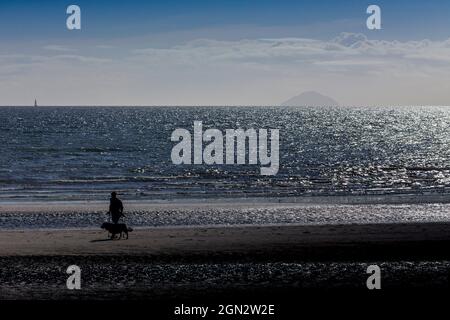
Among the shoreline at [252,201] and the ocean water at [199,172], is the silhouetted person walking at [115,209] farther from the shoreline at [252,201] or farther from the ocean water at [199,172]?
the ocean water at [199,172]

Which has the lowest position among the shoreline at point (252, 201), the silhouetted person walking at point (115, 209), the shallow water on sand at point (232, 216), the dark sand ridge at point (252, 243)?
the shoreline at point (252, 201)

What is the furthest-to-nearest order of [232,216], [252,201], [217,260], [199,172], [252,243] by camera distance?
[199,172]
[252,201]
[232,216]
[252,243]
[217,260]

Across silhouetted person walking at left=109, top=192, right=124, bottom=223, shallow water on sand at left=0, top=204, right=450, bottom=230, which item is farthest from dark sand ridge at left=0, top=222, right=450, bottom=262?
shallow water on sand at left=0, top=204, right=450, bottom=230

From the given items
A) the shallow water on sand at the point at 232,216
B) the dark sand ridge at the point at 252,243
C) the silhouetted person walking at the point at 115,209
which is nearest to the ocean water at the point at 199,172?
the shallow water on sand at the point at 232,216

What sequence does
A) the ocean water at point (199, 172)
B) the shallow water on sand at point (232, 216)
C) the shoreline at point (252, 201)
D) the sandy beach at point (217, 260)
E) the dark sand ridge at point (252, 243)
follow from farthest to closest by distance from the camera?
the ocean water at point (199, 172) < the shoreline at point (252, 201) < the shallow water on sand at point (232, 216) < the dark sand ridge at point (252, 243) < the sandy beach at point (217, 260)

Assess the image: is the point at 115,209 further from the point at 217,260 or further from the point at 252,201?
the point at 252,201

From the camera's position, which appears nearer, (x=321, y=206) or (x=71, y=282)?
(x=71, y=282)

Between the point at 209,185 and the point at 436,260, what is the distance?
29.5 metres

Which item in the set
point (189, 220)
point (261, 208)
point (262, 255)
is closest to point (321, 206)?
point (261, 208)

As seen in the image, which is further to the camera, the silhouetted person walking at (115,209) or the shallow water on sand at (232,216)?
the shallow water on sand at (232,216)

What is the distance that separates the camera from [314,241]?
22859mm

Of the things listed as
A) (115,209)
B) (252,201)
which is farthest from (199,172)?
(115,209)
